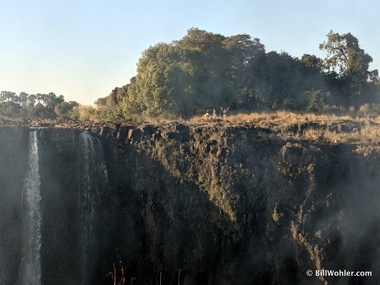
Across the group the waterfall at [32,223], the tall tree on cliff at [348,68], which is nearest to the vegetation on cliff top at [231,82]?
the tall tree on cliff at [348,68]

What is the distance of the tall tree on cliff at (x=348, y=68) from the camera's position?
107 feet

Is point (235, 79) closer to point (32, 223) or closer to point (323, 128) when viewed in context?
point (323, 128)

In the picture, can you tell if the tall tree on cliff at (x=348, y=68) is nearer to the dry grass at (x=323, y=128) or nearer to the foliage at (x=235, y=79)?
the foliage at (x=235, y=79)

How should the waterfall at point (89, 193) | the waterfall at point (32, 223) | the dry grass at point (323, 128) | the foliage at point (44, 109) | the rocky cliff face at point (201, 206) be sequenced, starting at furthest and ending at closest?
the foliage at point (44, 109)
the dry grass at point (323, 128)
the waterfall at point (89, 193)
the waterfall at point (32, 223)
the rocky cliff face at point (201, 206)

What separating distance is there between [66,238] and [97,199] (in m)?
1.92

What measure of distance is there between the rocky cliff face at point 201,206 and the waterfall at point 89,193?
3.1 inches

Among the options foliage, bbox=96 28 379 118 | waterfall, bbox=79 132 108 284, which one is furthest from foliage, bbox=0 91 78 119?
waterfall, bbox=79 132 108 284

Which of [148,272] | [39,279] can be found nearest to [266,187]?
[148,272]

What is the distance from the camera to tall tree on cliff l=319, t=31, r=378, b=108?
32500 millimetres

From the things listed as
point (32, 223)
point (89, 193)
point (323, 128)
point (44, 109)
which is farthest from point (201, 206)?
point (44, 109)

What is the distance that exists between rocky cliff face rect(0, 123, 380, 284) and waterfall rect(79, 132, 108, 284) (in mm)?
79

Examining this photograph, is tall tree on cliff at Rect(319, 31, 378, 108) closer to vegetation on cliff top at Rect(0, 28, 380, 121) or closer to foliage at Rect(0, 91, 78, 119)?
vegetation on cliff top at Rect(0, 28, 380, 121)

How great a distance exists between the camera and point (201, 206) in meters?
17.4

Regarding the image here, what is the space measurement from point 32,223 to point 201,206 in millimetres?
6414
